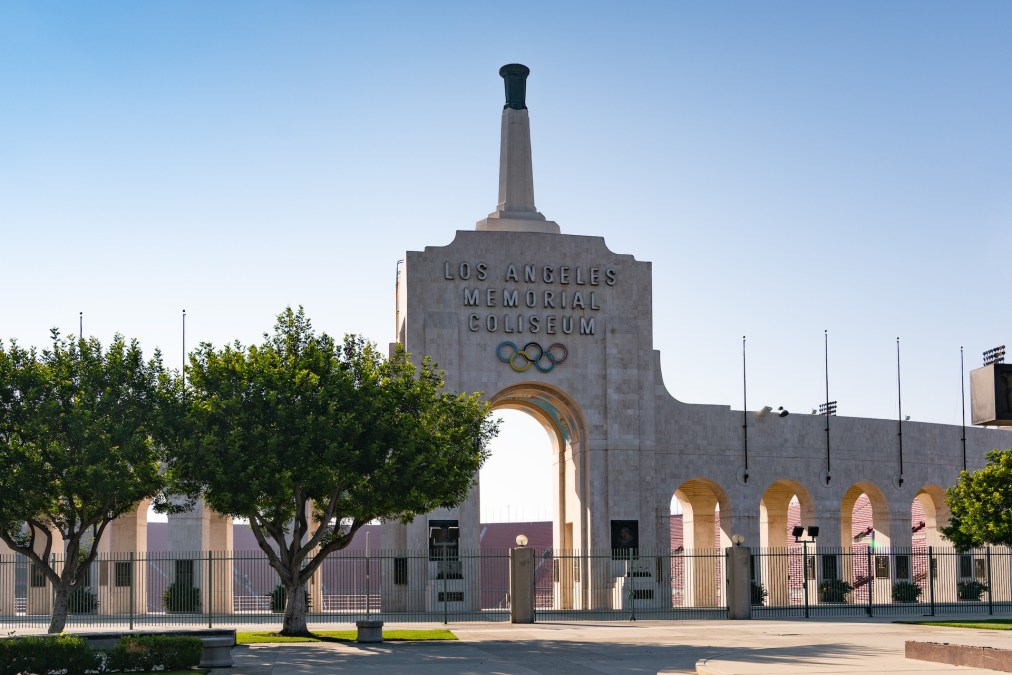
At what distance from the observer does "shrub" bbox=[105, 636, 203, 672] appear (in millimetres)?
31250

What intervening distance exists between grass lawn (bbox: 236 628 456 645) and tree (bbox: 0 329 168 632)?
5944mm

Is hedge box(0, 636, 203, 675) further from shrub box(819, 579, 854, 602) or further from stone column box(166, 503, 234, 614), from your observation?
shrub box(819, 579, 854, 602)

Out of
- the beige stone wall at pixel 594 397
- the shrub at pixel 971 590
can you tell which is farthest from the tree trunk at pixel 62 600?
the shrub at pixel 971 590

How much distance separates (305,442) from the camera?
41656mm

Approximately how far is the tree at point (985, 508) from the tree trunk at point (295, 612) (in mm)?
28407

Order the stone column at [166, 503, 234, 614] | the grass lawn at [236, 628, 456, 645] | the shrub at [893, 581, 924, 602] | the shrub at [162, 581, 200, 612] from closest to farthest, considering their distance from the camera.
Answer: the grass lawn at [236, 628, 456, 645] → the shrub at [162, 581, 200, 612] → the stone column at [166, 503, 234, 614] → the shrub at [893, 581, 924, 602]

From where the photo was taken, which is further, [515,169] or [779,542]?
[779,542]

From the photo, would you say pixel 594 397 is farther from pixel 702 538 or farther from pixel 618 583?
pixel 702 538

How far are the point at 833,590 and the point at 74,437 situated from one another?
42247mm

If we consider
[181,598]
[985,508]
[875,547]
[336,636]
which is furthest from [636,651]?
[875,547]

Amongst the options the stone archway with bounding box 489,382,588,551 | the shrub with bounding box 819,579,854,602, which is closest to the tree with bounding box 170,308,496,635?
the stone archway with bounding box 489,382,588,551

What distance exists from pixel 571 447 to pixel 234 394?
2870cm

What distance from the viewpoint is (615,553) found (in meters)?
64.3

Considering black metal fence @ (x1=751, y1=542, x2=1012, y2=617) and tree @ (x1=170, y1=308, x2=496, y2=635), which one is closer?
tree @ (x1=170, y1=308, x2=496, y2=635)
